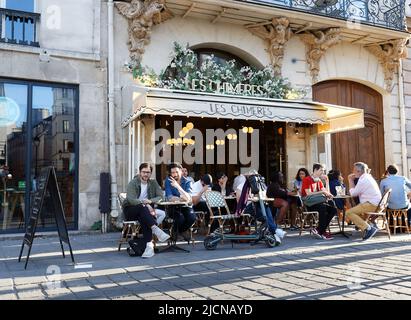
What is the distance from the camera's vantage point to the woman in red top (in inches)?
308

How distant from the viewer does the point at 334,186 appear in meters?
9.25

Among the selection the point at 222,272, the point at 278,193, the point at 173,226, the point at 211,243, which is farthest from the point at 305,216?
the point at 222,272

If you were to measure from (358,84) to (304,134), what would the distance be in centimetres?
283

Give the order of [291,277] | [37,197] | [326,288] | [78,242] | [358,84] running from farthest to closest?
[358,84], [78,242], [37,197], [291,277], [326,288]

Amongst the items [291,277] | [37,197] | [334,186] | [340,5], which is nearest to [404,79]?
[340,5]

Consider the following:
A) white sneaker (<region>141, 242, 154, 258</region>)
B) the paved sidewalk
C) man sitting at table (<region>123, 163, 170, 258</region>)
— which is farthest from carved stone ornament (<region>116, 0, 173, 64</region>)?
white sneaker (<region>141, 242, 154, 258</region>)

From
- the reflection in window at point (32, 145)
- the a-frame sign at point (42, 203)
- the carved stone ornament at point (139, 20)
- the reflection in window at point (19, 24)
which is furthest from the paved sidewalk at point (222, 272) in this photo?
the carved stone ornament at point (139, 20)

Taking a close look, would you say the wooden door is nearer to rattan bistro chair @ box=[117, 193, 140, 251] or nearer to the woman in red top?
the woman in red top

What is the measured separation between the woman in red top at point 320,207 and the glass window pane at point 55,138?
488cm

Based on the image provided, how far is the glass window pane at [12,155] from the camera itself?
859 centimetres

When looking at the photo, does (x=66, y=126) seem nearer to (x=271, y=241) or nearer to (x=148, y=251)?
(x=148, y=251)

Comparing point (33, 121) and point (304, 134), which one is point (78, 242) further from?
point (304, 134)

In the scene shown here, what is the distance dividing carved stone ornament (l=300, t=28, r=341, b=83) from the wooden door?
57 cm

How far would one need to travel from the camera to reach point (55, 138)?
909 centimetres
